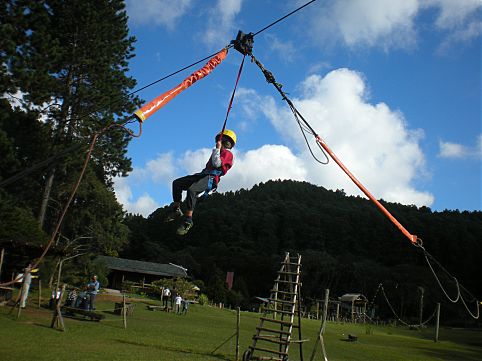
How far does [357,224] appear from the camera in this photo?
9512cm

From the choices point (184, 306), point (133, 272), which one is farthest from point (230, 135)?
point (133, 272)

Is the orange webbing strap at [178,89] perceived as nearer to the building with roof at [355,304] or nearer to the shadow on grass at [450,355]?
the shadow on grass at [450,355]

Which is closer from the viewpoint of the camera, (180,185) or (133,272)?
(180,185)

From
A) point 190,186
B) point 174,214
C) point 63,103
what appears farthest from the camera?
point 63,103

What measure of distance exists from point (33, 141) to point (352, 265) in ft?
191

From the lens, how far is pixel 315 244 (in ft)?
298

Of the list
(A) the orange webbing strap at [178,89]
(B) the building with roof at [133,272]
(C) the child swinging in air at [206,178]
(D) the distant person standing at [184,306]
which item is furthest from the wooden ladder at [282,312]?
(B) the building with roof at [133,272]

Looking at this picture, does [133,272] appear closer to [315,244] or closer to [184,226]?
[315,244]

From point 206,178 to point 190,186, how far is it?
329 mm

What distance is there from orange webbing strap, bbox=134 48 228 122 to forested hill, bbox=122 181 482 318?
5012 cm

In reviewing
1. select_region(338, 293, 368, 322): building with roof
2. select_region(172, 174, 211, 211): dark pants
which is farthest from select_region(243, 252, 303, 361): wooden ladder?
select_region(338, 293, 368, 322): building with roof

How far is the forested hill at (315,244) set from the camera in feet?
229

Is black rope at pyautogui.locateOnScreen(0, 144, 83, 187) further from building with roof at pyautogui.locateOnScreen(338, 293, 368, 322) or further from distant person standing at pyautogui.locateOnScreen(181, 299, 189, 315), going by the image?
building with roof at pyautogui.locateOnScreen(338, 293, 368, 322)

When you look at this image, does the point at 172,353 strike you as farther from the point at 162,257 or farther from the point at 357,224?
the point at 357,224
